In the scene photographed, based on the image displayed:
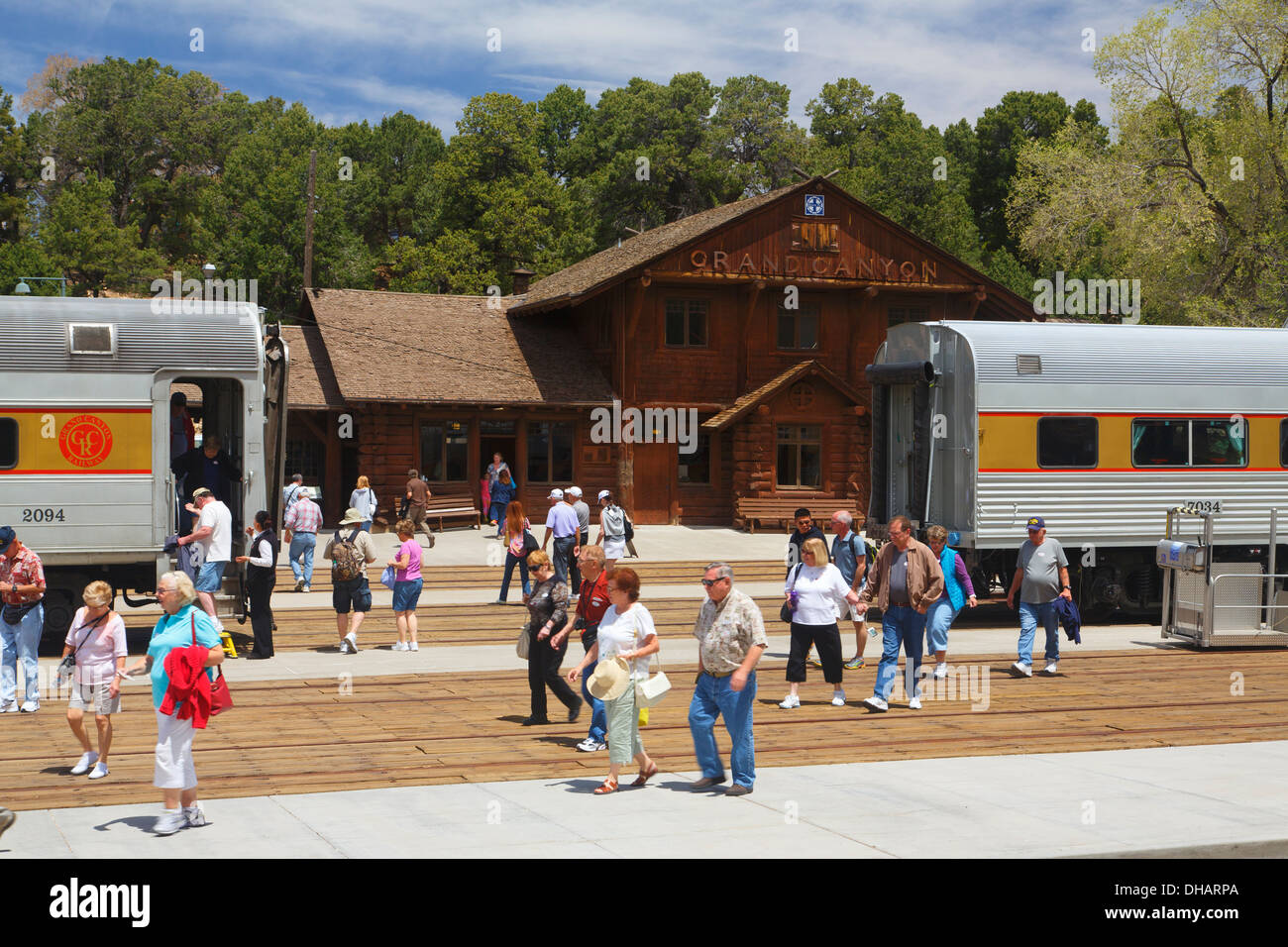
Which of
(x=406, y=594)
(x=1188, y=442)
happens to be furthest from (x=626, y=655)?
(x=1188, y=442)

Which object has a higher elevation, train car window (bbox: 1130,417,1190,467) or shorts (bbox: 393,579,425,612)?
train car window (bbox: 1130,417,1190,467)

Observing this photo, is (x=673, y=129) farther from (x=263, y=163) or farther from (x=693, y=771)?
(x=693, y=771)

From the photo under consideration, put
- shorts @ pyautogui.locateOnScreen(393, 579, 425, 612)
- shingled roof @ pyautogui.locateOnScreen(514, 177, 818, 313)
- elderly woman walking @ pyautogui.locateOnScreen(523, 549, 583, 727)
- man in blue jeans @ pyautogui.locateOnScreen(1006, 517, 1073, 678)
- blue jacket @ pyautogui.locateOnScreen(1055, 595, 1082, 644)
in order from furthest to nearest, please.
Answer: shingled roof @ pyautogui.locateOnScreen(514, 177, 818, 313) < shorts @ pyautogui.locateOnScreen(393, 579, 425, 612) < blue jacket @ pyautogui.locateOnScreen(1055, 595, 1082, 644) < man in blue jeans @ pyautogui.locateOnScreen(1006, 517, 1073, 678) < elderly woman walking @ pyautogui.locateOnScreen(523, 549, 583, 727)

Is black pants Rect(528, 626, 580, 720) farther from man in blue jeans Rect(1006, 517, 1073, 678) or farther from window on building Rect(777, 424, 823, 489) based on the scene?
window on building Rect(777, 424, 823, 489)

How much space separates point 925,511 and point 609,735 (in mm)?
12008

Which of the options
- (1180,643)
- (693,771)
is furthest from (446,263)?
(693,771)

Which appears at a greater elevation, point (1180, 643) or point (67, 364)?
point (67, 364)

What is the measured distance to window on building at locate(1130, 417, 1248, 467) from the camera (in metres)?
21.3

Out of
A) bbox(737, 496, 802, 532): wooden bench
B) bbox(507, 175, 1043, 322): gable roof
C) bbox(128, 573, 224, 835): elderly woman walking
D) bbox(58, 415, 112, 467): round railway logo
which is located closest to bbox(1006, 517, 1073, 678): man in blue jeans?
bbox(128, 573, 224, 835): elderly woman walking

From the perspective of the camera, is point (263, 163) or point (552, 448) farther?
point (263, 163)

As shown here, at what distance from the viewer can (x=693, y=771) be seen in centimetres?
1077

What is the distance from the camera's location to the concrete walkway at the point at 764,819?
826 cm

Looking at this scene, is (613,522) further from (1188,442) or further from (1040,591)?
(1188,442)

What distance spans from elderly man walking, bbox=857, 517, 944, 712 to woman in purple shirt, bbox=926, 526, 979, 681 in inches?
52.6
